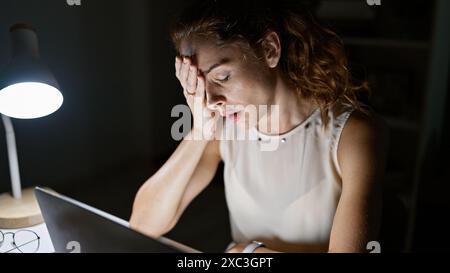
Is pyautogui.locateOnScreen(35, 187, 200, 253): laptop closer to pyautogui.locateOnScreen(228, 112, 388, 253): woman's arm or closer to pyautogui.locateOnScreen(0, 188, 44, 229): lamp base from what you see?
pyautogui.locateOnScreen(0, 188, 44, 229): lamp base

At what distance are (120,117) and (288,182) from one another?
44cm

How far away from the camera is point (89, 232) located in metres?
0.86

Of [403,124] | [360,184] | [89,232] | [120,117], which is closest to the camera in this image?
[89,232]

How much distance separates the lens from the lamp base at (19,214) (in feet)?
3.70

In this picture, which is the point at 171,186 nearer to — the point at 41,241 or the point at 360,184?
the point at 41,241

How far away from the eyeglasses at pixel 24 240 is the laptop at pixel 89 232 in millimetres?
129

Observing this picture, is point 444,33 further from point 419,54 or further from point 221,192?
point 221,192

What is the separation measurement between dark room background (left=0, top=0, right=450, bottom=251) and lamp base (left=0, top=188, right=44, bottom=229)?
0.08 m

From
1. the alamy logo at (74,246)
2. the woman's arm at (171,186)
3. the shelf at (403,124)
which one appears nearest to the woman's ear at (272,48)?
the woman's arm at (171,186)

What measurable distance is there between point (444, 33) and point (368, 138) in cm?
68

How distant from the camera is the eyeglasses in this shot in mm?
1064

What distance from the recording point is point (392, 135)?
1843 mm

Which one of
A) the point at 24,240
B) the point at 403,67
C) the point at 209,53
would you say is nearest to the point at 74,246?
the point at 24,240

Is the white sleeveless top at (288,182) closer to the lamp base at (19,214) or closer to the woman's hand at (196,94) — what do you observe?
the woman's hand at (196,94)
